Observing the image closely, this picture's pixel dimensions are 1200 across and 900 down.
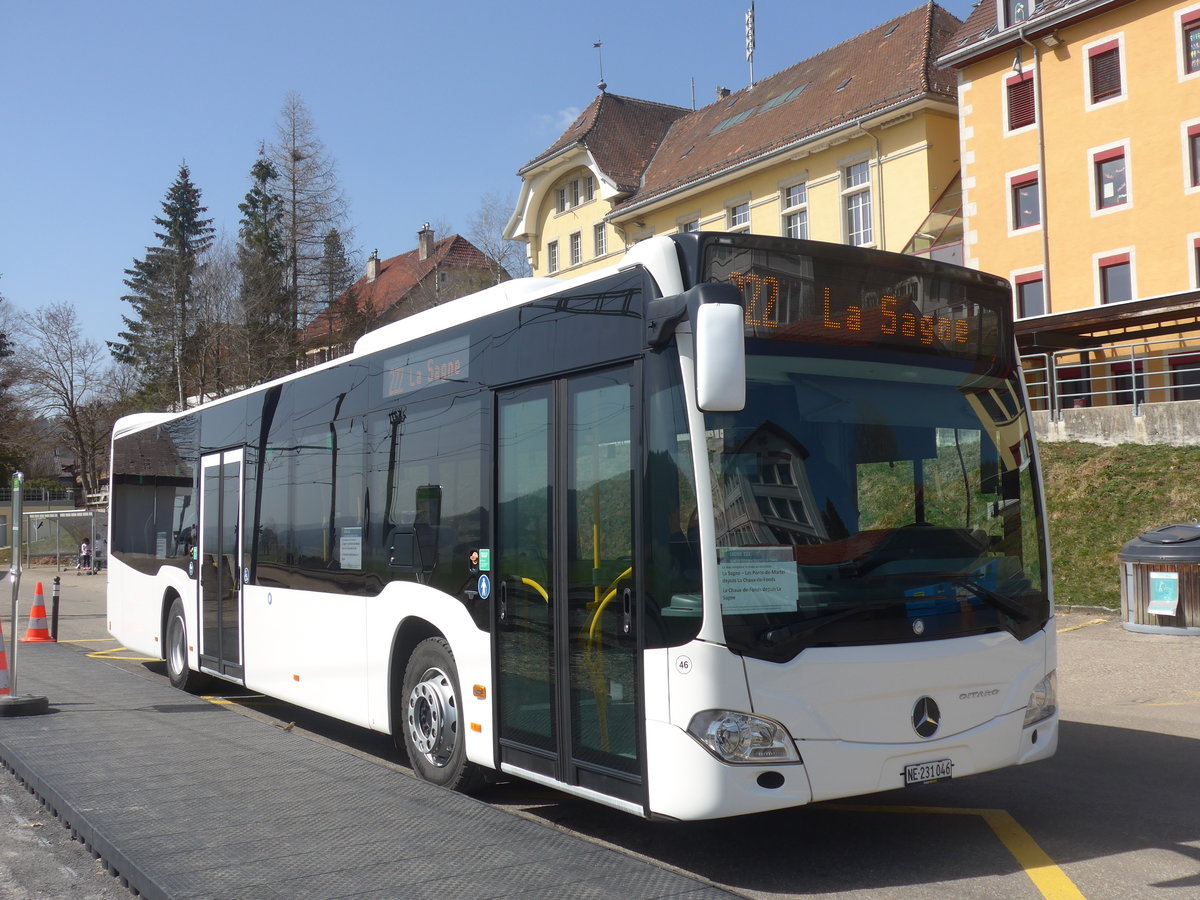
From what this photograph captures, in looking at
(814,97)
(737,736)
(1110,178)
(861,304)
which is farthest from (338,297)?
(737,736)

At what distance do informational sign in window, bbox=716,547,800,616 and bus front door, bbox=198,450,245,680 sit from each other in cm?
689

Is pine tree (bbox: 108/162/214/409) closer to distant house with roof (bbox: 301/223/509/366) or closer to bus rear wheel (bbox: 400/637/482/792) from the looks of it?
distant house with roof (bbox: 301/223/509/366)

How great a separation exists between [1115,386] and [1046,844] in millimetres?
26986

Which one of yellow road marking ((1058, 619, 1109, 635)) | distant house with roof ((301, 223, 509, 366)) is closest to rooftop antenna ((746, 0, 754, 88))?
distant house with roof ((301, 223, 509, 366))

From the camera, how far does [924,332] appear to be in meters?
6.12

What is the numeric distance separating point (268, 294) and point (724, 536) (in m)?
49.1

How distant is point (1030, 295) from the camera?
108 ft

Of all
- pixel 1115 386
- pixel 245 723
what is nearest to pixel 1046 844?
pixel 245 723

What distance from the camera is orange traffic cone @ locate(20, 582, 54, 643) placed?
1847 cm

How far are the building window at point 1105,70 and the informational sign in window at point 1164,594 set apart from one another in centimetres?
2005

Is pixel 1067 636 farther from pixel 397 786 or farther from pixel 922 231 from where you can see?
pixel 922 231

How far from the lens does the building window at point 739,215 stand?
4075 centimetres

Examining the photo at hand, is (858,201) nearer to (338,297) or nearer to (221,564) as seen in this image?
(338,297)

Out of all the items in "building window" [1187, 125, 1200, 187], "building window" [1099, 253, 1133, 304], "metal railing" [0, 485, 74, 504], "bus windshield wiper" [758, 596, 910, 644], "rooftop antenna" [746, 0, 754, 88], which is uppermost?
"rooftop antenna" [746, 0, 754, 88]
